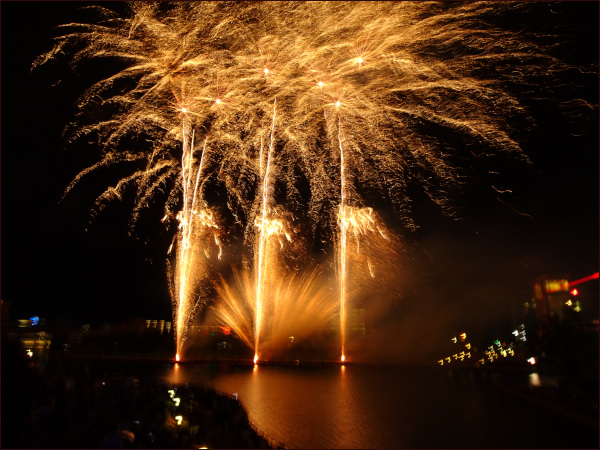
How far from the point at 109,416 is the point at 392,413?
5885 mm

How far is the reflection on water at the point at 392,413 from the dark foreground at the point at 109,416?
3.15 feet

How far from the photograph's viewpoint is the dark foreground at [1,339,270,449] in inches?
198

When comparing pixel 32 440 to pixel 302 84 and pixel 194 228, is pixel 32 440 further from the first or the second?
pixel 194 228

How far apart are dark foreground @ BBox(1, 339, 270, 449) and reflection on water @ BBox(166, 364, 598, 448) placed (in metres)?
0.96

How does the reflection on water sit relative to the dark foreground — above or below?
below

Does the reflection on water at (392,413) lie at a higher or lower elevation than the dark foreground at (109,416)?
lower

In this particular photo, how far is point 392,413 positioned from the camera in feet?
31.9

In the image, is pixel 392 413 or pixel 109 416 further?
pixel 392 413

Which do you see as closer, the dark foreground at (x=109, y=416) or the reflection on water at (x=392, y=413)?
the dark foreground at (x=109, y=416)

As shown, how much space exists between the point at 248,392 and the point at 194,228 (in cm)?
570

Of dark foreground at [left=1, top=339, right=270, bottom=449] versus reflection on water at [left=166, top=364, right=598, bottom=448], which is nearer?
dark foreground at [left=1, top=339, right=270, bottom=449]

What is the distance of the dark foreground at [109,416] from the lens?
16.5 ft

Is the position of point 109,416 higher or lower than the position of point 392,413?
higher

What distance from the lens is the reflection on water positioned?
757 centimetres
